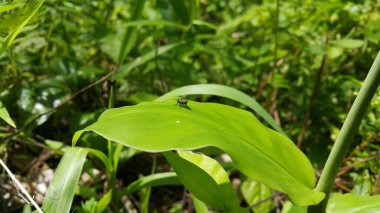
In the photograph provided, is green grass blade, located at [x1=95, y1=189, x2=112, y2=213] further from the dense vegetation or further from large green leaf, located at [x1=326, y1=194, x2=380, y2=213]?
large green leaf, located at [x1=326, y1=194, x2=380, y2=213]

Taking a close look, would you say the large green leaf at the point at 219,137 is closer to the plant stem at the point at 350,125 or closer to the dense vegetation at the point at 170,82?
the plant stem at the point at 350,125

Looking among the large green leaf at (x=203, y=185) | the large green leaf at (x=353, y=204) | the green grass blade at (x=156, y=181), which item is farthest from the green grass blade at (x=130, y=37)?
the large green leaf at (x=353, y=204)

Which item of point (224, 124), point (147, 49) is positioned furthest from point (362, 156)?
point (147, 49)

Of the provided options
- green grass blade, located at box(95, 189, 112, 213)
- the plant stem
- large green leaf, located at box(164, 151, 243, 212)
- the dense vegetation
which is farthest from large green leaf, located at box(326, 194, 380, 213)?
green grass blade, located at box(95, 189, 112, 213)

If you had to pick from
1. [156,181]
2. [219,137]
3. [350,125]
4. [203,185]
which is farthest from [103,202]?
[350,125]

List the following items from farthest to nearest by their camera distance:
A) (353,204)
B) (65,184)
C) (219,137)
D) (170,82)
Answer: (170,82) → (65,184) → (353,204) → (219,137)

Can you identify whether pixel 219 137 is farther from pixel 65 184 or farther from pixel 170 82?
pixel 170 82

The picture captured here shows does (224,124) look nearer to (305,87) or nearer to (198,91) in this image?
(198,91)
